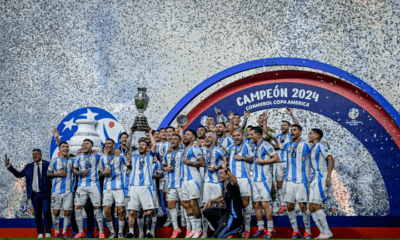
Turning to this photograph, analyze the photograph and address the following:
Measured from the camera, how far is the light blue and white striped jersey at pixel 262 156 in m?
8.10

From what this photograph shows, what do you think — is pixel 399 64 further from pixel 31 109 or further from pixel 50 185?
pixel 31 109

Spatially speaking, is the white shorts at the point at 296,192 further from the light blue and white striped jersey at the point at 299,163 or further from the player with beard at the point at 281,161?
the player with beard at the point at 281,161

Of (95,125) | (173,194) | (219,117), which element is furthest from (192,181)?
(95,125)

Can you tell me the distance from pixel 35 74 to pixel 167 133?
3.78m

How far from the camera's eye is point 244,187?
8.05 metres

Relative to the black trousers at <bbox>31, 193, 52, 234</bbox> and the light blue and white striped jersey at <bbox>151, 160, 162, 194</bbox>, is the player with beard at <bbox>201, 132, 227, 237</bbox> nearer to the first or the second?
the light blue and white striped jersey at <bbox>151, 160, 162, 194</bbox>

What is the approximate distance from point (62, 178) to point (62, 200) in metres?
0.31

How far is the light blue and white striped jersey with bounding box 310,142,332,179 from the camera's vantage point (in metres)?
7.75

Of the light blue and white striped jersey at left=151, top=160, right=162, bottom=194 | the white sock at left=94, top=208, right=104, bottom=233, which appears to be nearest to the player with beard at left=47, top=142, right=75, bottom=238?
the white sock at left=94, top=208, right=104, bottom=233

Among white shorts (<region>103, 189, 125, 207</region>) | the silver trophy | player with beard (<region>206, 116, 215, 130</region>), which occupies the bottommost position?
white shorts (<region>103, 189, 125, 207</region>)

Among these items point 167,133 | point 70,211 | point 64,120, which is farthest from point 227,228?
point 64,120

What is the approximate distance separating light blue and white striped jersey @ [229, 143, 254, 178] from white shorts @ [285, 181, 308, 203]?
0.57 m

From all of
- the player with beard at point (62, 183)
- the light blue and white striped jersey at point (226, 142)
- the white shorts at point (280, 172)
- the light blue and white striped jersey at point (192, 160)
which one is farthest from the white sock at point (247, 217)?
the player with beard at point (62, 183)

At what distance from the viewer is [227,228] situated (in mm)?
7656
